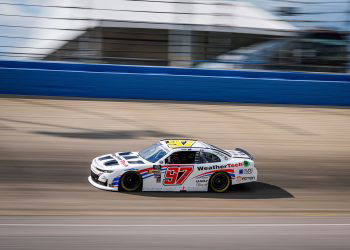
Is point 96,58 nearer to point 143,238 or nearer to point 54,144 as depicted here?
point 54,144

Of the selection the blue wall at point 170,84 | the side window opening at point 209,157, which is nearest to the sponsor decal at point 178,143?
the side window opening at point 209,157

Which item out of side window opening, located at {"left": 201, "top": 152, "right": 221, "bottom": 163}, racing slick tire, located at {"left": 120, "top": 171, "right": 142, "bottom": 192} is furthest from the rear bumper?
side window opening, located at {"left": 201, "top": 152, "right": 221, "bottom": 163}

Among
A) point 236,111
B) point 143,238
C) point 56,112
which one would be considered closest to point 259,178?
point 143,238

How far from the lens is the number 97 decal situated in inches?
429

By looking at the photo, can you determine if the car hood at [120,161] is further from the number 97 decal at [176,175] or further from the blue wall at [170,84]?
the blue wall at [170,84]

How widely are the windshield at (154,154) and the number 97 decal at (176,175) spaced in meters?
0.36

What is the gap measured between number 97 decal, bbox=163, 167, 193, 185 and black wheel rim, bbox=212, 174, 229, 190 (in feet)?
2.05

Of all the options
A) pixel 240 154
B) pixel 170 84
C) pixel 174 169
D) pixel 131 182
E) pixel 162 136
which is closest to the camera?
pixel 131 182

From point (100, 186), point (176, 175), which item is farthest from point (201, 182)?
point (100, 186)

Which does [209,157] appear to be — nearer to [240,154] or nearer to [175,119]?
[240,154]

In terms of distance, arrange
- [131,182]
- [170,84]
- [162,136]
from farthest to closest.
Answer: [170,84], [162,136], [131,182]

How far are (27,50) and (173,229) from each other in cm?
1148

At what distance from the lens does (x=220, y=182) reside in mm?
11375

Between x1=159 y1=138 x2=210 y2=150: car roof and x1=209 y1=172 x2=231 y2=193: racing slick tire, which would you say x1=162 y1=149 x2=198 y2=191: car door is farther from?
x1=209 y1=172 x2=231 y2=193: racing slick tire
